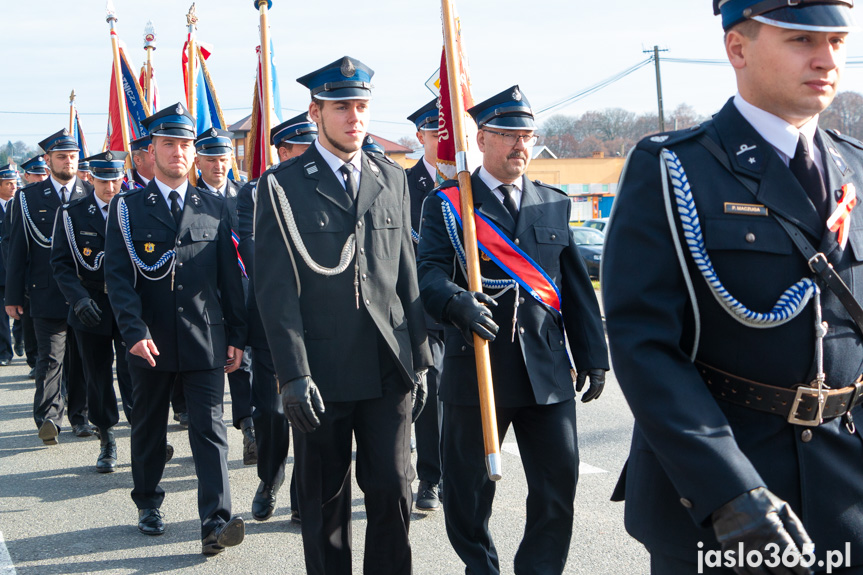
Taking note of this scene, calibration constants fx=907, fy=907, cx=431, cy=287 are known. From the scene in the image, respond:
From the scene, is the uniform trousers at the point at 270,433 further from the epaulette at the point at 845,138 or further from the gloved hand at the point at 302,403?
the epaulette at the point at 845,138

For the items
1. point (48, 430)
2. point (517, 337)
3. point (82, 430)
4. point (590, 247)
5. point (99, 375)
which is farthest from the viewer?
point (590, 247)

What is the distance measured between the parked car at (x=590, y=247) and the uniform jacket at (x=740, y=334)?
21.5 metres

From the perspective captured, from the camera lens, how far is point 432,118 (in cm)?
664

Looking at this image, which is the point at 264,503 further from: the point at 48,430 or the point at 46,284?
the point at 46,284

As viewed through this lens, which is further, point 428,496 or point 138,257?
point 428,496

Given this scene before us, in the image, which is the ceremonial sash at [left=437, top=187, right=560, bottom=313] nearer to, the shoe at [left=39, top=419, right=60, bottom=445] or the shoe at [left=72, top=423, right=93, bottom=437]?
the shoe at [left=39, top=419, right=60, bottom=445]

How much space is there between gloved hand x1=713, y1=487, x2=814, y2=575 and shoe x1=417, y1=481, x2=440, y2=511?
3.69m

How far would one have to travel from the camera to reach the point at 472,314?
373 centimetres

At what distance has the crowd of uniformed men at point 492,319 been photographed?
7.18ft

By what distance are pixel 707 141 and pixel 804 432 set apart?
0.76 meters

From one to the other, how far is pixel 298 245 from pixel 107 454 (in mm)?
3736

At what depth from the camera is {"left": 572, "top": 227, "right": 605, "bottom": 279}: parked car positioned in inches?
950

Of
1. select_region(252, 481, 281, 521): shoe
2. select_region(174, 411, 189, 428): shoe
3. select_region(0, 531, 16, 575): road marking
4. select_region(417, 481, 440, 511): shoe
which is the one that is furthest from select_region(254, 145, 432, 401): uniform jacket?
select_region(174, 411, 189, 428): shoe

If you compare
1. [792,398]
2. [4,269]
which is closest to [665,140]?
[792,398]
